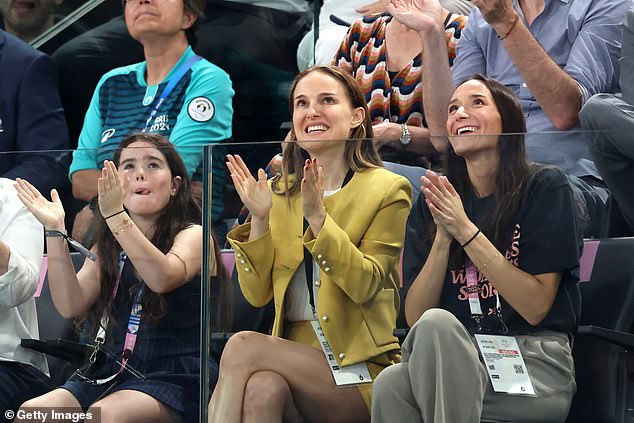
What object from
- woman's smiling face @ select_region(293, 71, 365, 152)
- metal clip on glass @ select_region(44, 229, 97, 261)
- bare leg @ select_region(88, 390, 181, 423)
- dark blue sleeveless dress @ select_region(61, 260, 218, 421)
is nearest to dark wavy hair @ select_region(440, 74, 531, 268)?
woman's smiling face @ select_region(293, 71, 365, 152)

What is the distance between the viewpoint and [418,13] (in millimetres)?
3260

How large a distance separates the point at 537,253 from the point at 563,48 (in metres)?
1.08

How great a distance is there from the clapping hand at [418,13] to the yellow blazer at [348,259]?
3.44ft

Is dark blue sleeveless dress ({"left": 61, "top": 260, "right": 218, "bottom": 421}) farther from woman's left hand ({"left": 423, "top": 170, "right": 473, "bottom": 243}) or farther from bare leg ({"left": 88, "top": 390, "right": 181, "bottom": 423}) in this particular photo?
woman's left hand ({"left": 423, "top": 170, "right": 473, "bottom": 243})

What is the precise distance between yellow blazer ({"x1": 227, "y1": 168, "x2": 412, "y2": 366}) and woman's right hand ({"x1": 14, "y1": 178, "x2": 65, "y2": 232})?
0.47m

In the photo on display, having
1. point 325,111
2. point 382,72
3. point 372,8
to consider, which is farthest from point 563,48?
point 372,8

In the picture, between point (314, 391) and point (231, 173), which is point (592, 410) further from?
point (231, 173)

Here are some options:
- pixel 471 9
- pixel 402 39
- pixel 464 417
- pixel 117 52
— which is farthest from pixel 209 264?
pixel 117 52

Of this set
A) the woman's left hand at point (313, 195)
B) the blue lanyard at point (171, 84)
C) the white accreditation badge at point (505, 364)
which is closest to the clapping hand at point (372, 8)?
the blue lanyard at point (171, 84)

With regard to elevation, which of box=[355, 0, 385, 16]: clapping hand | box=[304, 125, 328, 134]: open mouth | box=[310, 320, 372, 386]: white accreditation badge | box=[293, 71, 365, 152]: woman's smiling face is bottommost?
box=[310, 320, 372, 386]: white accreditation badge

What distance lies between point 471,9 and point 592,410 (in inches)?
70.6

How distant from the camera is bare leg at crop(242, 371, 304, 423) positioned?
7.44 ft

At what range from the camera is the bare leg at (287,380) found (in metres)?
2.27

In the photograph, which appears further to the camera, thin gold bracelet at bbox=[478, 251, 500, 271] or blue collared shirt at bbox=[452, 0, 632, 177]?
blue collared shirt at bbox=[452, 0, 632, 177]
